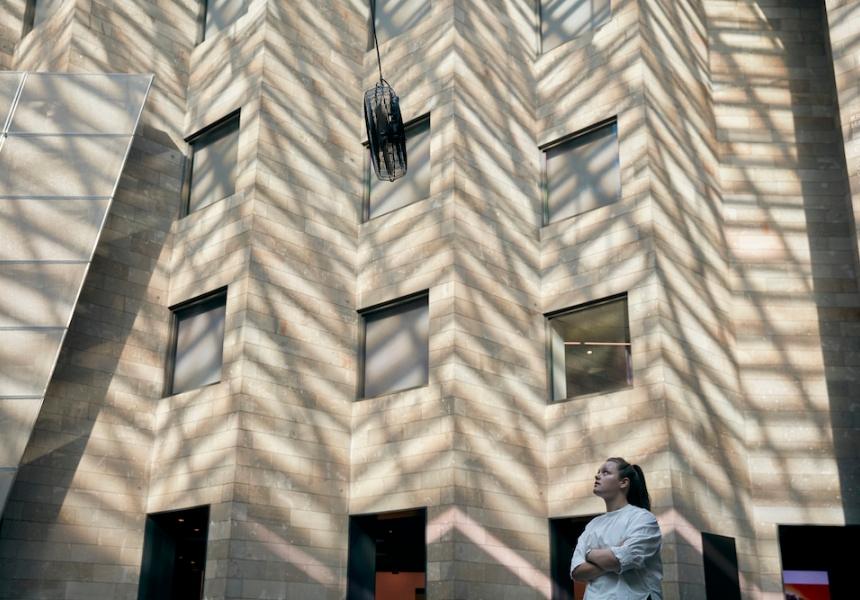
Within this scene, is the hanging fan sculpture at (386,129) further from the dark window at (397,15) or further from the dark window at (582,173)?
the dark window at (397,15)

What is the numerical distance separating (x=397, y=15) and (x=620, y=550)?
1500 cm

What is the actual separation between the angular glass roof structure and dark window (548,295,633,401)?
25.8ft

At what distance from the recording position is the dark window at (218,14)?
1856 centimetres

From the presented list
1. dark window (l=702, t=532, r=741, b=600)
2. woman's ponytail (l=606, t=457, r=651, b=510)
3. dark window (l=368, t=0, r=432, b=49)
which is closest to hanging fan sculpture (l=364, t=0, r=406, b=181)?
dark window (l=368, t=0, r=432, b=49)

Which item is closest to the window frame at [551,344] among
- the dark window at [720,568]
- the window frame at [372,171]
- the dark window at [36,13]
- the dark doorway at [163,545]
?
the dark window at [720,568]

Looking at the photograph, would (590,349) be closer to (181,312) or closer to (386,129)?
(386,129)

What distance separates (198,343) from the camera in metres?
16.9

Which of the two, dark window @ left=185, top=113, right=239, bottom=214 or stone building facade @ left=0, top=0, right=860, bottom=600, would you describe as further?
dark window @ left=185, top=113, right=239, bottom=214

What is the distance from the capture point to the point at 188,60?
19156 millimetres

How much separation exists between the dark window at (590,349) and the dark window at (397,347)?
2308mm

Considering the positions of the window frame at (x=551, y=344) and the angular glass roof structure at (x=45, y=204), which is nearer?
the angular glass roof structure at (x=45, y=204)

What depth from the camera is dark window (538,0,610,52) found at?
1764 cm

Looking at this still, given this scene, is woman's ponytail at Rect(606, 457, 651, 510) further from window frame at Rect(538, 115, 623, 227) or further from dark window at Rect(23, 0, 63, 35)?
dark window at Rect(23, 0, 63, 35)

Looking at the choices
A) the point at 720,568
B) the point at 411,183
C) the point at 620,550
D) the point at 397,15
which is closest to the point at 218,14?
the point at 397,15
